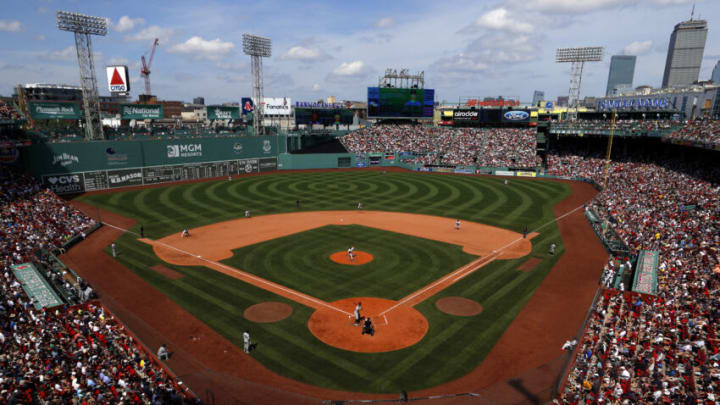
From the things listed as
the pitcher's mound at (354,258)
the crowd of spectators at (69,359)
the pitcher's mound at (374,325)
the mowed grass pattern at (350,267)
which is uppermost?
the crowd of spectators at (69,359)

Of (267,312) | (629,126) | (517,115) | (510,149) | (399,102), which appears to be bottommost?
(267,312)

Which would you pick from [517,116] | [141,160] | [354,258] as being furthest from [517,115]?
[141,160]

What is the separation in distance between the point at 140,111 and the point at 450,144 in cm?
5663

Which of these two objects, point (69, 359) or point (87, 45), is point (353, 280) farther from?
point (87, 45)

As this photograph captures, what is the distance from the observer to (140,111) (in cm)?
5994

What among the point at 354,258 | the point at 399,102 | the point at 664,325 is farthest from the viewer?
the point at 399,102

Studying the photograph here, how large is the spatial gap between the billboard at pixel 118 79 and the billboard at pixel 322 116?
109 feet

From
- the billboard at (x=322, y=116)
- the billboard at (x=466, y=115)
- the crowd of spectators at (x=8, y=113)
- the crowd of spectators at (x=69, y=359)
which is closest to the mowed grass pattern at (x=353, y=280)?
the crowd of spectators at (x=69, y=359)

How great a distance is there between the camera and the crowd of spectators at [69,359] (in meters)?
14.0

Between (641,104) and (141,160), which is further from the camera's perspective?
(641,104)

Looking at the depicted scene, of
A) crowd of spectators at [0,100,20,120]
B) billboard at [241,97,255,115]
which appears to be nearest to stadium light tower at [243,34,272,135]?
billboard at [241,97,255,115]

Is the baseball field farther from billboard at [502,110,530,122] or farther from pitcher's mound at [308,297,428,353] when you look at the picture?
billboard at [502,110,530,122]

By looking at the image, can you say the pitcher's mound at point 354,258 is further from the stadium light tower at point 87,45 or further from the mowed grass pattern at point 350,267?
the stadium light tower at point 87,45

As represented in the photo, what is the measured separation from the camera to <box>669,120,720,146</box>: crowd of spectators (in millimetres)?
40081
